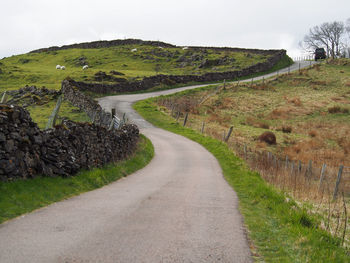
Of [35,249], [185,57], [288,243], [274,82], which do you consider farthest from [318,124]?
[185,57]

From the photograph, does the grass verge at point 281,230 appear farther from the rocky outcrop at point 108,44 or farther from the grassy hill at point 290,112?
the rocky outcrop at point 108,44

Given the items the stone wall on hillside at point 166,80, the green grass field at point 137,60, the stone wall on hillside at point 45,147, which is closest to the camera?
the stone wall on hillside at point 45,147

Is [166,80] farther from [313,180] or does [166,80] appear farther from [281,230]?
[281,230]

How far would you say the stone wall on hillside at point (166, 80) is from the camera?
171 feet

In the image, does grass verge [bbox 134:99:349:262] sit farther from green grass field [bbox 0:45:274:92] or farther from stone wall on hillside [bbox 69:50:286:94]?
green grass field [bbox 0:45:274:92]

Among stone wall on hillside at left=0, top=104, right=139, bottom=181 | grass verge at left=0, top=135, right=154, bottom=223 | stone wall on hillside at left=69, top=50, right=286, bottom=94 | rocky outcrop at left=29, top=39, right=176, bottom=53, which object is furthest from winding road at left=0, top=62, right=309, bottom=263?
rocky outcrop at left=29, top=39, right=176, bottom=53

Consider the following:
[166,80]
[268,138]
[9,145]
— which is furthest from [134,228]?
[166,80]

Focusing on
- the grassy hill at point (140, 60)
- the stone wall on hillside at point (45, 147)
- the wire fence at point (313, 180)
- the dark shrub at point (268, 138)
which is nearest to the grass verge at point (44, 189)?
the stone wall on hillside at point (45, 147)

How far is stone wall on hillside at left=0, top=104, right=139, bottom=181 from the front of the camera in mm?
9398

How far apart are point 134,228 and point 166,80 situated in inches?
2240

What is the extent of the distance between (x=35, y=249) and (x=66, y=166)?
647cm

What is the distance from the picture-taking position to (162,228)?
24.2 feet

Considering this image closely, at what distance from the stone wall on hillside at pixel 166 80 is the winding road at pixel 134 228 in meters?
38.4

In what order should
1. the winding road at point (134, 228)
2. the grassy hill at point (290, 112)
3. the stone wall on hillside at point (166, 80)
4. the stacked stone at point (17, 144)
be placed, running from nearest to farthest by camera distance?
1. the winding road at point (134, 228)
2. the stacked stone at point (17, 144)
3. the grassy hill at point (290, 112)
4. the stone wall on hillside at point (166, 80)
